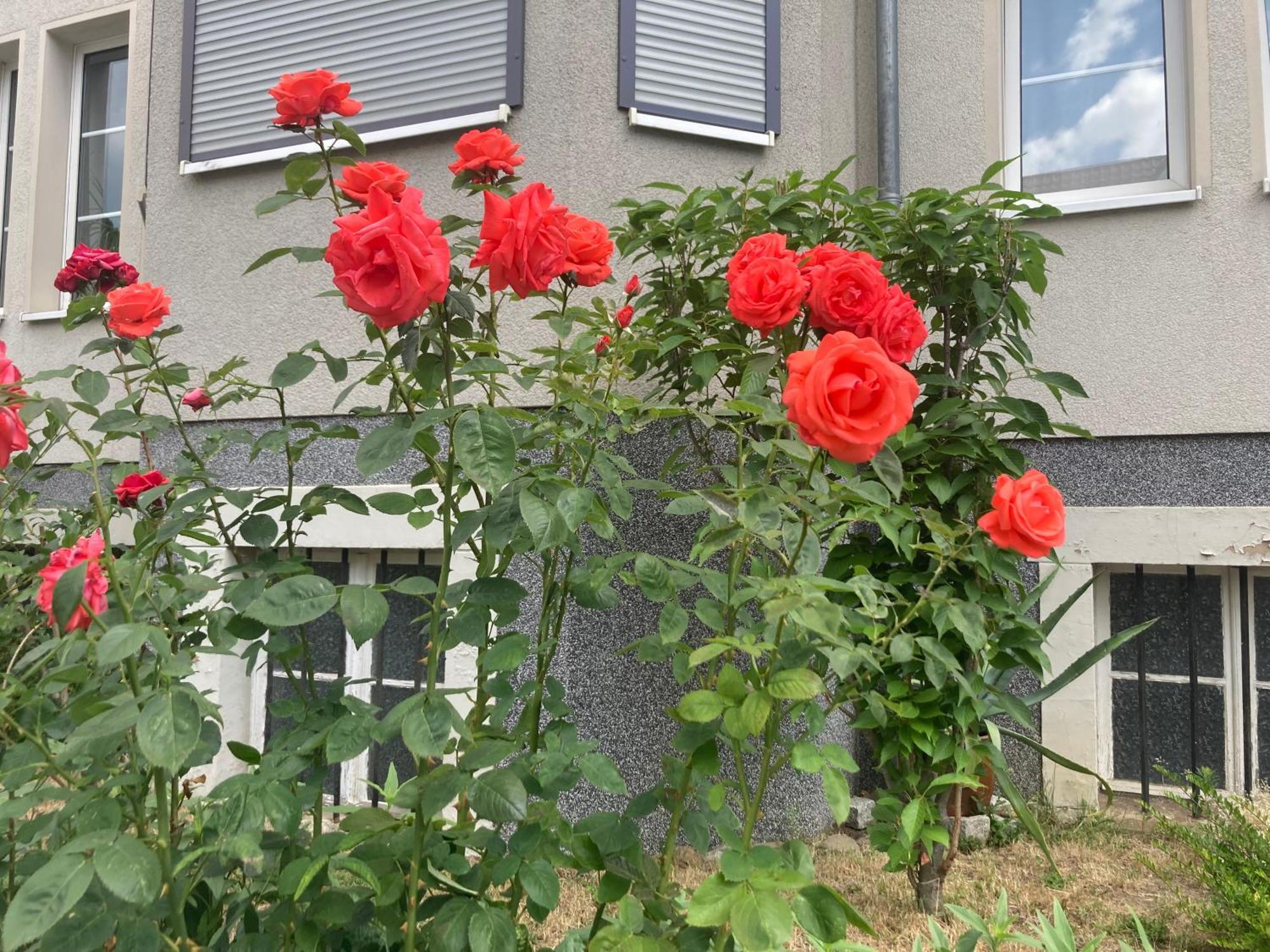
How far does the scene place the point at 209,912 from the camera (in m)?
1.46

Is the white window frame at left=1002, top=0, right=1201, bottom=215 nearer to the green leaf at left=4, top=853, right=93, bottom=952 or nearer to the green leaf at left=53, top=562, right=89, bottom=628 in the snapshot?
the green leaf at left=53, top=562, right=89, bottom=628

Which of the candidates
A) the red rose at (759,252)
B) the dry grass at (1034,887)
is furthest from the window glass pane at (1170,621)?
the red rose at (759,252)

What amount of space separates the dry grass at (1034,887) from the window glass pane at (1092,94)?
2.80 metres

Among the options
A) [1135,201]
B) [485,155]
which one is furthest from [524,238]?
[1135,201]

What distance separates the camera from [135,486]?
5.67ft

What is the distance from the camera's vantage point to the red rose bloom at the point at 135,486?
5.67 ft

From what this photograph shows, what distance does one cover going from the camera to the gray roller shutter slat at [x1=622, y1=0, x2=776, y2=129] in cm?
340

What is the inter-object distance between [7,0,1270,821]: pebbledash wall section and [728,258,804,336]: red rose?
5.44 feet

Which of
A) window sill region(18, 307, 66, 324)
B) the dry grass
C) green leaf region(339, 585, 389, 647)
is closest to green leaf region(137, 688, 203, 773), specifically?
green leaf region(339, 585, 389, 647)

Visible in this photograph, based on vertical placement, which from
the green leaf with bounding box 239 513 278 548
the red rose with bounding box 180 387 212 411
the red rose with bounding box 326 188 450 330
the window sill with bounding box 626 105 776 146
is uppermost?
the window sill with bounding box 626 105 776 146

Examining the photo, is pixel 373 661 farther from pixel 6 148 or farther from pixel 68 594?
pixel 6 148

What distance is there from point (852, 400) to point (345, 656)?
3045 mm

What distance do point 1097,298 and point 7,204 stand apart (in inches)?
248

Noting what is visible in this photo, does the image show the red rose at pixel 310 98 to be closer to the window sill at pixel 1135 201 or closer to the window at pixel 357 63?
the window at pixel 357 63
